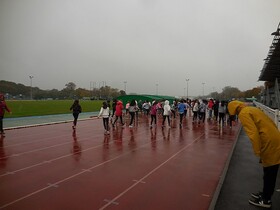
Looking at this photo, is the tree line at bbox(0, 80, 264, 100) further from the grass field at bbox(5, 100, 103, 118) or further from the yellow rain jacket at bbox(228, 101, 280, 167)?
the yellow rain jacket at bbox(228, 101, 280, 167)

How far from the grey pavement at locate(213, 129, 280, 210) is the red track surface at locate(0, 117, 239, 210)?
23cm

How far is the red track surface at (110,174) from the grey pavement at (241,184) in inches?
9.2

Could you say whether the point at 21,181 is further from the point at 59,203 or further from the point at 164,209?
the point at 164,209

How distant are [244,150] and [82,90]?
131m

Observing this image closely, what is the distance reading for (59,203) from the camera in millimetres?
4262

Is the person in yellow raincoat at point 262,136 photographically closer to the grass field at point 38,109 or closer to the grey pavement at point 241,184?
the grey pavement at point 241,184

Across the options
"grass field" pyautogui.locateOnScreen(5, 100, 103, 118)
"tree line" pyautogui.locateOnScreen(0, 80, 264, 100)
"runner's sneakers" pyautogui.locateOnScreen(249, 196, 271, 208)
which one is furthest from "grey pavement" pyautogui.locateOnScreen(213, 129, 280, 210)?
"tree line" pyautogui.locateOnScreen(0, 80, 264, 100)

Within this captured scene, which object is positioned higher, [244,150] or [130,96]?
[130,96]

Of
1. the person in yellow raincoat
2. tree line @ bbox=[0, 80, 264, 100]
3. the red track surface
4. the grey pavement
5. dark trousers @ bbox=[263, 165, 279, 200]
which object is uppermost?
tree line @ bbox=[0, 80, 264, 100]

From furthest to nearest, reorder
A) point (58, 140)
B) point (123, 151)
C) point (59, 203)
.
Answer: point (58, 140) < point (123, 151) < point (59, 203)

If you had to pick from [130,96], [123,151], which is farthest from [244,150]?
[130,96]

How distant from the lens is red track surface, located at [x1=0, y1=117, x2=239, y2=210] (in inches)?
173

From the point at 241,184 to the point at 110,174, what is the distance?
9.63ft

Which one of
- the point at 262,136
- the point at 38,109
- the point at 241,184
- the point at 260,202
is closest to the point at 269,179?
the point at 260,202
